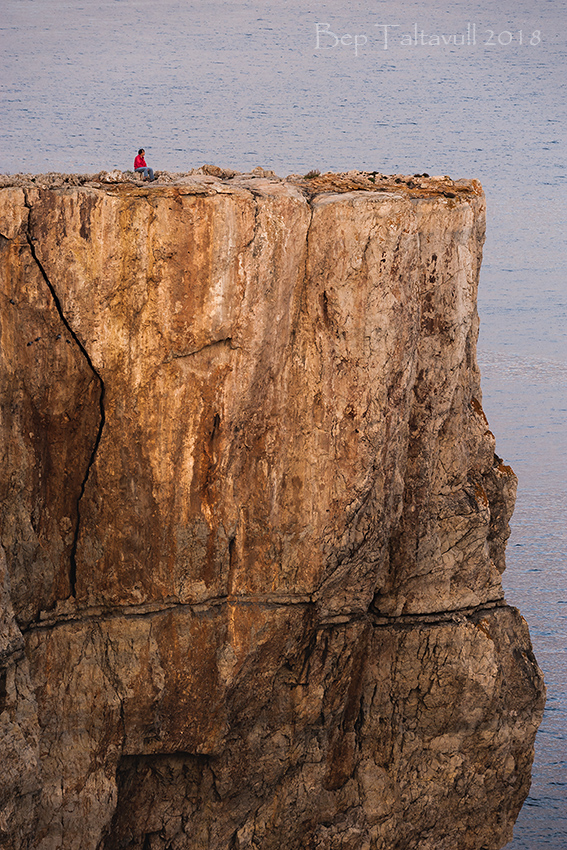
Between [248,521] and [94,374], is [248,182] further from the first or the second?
[248,521]

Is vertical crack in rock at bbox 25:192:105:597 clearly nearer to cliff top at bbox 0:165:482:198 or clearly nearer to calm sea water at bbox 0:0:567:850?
cliff top at bbox 0:165:482:198

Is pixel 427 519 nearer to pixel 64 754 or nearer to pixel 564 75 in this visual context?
pixel 64 754

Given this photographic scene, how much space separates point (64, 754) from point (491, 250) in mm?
18261

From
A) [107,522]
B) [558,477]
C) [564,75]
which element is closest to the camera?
[107,522]

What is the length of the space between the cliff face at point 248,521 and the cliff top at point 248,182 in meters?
0.09

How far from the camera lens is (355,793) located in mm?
13008

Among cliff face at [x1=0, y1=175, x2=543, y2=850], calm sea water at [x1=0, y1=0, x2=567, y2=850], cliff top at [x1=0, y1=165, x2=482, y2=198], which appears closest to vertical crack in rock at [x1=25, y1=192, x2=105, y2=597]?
cliff face at [x1=0, y1=175, x2=543, y2=850]

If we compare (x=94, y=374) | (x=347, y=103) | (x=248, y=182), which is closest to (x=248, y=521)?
(x=94, y=374)

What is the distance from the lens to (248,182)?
438 inches

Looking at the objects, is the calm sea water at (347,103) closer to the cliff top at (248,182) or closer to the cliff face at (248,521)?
the cliff face at (248,521)

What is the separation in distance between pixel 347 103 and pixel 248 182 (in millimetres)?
14001

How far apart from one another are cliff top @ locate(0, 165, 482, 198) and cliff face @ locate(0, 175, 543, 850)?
0.09 m

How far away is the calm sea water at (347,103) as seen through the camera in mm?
23156

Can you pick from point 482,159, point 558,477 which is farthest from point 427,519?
point 482,159
